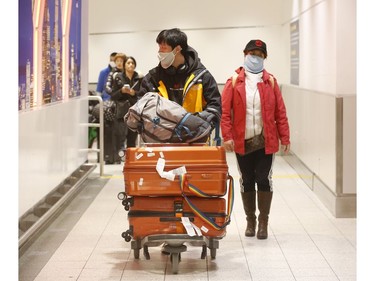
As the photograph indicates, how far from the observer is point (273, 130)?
19.6 ft

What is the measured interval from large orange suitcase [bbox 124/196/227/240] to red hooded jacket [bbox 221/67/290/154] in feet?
3.25

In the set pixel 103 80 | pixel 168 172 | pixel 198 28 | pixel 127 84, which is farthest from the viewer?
pixel 198 28

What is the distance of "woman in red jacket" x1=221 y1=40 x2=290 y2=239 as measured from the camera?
5.91 metres

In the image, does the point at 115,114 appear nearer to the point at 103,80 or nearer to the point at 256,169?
the point at 103,80

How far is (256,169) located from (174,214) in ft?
4.07

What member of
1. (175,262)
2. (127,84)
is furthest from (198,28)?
(175,262)

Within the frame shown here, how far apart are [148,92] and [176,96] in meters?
0.24

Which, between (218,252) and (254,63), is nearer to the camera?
(218,252)

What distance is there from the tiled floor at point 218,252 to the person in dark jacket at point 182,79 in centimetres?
103

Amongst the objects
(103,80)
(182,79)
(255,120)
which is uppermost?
(103,80)

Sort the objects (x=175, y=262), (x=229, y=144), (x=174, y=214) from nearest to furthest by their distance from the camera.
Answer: (x=174, y=214)
(x=175, y=262)
(x=229, y=144)

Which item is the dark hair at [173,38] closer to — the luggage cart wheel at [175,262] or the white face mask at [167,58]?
the white face mask at [167,58]

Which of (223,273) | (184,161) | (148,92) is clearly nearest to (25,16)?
(148,92)

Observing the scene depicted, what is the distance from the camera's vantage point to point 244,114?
19.4 feet
